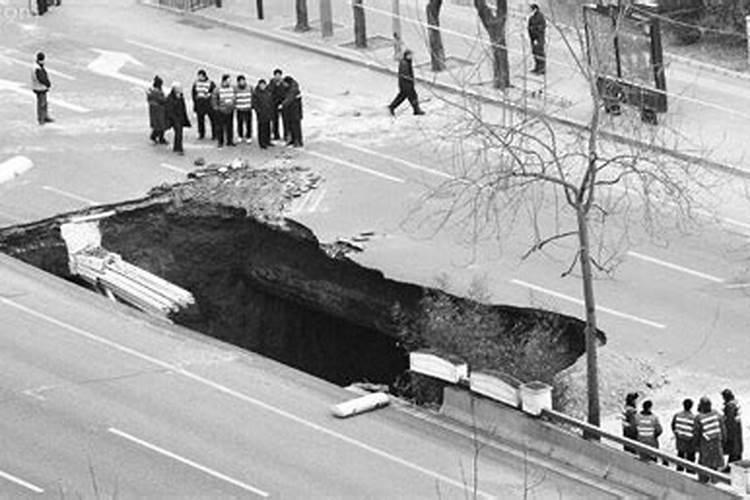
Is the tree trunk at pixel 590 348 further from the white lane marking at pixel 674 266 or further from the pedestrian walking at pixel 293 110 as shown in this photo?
the pedestrian walking at pixel 293 110

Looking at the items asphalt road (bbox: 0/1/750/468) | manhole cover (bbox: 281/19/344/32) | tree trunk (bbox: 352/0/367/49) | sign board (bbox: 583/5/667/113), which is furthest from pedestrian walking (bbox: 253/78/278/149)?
manhole cover (bbox: 281/19/344/32)

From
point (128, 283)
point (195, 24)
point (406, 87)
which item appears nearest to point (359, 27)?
point (195, 24)

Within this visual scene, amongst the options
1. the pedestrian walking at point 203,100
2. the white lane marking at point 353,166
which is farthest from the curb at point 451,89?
the pedestrian walking at point 203,100


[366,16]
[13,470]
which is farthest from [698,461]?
[366,16]

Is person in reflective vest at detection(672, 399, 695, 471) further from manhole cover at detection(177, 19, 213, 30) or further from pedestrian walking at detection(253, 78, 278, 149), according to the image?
manhole cover at detection(177, 19, 213, 30)

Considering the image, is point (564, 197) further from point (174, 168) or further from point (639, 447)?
point (639, 447)
